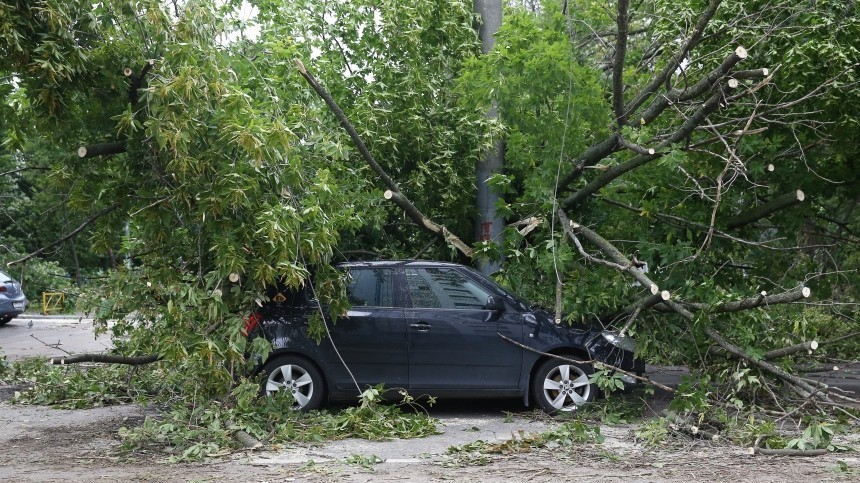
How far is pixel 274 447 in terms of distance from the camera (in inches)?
314

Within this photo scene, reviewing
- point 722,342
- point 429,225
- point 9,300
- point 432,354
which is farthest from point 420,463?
point 9,300

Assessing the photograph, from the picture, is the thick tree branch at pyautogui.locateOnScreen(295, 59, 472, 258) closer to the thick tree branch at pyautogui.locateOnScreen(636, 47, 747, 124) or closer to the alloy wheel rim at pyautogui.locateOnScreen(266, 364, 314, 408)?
the alloy wheel rim at pyautogui.locateOnScreen(266, 364, 314, 408)

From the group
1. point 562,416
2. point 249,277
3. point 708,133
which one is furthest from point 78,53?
point 708,133

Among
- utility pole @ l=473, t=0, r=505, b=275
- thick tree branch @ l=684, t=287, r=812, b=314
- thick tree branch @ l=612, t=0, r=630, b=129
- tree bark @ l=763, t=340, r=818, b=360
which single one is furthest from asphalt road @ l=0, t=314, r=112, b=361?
tree bark @ l=763, t=340, r=818, b=360

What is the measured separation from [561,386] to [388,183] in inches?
112

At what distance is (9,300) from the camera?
22.4 metres

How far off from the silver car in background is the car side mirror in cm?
1632

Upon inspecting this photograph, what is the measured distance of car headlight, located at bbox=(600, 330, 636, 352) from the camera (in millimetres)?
9609

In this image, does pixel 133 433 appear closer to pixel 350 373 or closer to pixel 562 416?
pixel 350 373

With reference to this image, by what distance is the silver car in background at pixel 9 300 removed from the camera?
73.2ft

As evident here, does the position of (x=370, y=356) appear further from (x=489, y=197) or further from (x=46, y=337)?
(x=46, y=337)

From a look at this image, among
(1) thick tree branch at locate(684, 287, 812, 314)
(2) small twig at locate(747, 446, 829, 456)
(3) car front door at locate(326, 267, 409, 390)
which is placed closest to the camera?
(2) small twig at locate(747, 446, 829, 456)

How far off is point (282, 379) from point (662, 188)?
4637mm

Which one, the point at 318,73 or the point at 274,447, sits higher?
the point at 318,73
